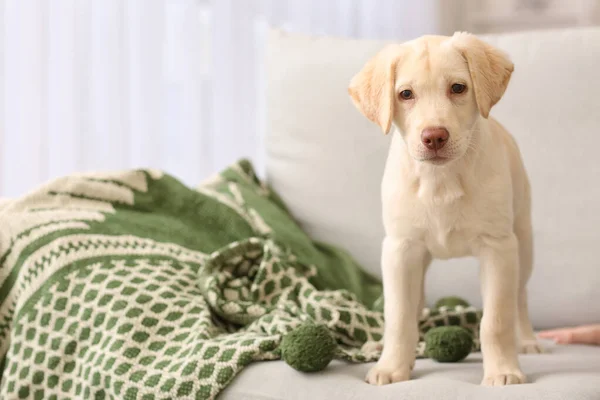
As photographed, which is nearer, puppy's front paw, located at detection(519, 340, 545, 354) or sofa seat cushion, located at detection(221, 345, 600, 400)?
sofa seat cushion, located at detection(221, 345, 600, 400)

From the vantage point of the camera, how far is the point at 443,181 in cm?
125

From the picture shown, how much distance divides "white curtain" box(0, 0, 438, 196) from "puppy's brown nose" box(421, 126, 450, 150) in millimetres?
1357

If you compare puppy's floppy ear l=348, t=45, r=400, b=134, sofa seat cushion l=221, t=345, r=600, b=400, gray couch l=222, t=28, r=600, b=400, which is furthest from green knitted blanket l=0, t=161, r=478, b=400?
puppy's floppy ear l=348, t=45, r=400, b=134

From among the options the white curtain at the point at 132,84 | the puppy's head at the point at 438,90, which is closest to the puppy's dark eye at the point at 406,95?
the puppy's head at the point at 438,90

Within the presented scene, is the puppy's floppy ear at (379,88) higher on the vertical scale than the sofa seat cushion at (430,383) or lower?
higher

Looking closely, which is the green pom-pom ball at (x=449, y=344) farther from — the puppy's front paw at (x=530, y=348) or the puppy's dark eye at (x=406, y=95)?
the puppy's dark eye at (x=406, y=95)

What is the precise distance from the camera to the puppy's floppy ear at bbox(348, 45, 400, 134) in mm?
1200

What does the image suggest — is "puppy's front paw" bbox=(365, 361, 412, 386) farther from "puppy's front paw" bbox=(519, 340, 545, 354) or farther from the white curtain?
the white curtain

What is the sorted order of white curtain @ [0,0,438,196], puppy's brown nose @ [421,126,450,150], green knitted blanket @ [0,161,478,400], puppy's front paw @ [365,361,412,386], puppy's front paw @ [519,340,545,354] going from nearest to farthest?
puppy's brown nose @ [421,126,450,150] < puppy's front paw @ [365,361,412,386] < green knitted blanket @ [0,161,478,400] < puppy's front paw @ [519,340,545,354] < white curtain @ [0,0,438,196]

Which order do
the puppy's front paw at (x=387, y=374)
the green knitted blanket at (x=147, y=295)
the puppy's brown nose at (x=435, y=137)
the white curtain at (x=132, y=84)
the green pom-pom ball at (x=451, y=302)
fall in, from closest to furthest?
the puppy's brown nose at (x=435, y=137), the puppy's front paw at (x=387, y=374), the green knitted blanket at (x=147, y=295), the green pom-pom ball at (x=451, y=302), the white curtain at (x=132, y=84)

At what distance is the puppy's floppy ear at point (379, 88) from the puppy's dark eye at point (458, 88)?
89 millimetres

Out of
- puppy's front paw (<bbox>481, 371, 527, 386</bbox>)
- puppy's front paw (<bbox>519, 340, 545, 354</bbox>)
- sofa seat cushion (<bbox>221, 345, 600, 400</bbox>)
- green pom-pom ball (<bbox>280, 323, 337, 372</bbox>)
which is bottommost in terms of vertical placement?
puppy's front paw (<bbox>519, 340, 545, 354</bbox>)

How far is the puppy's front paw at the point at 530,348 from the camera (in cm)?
150

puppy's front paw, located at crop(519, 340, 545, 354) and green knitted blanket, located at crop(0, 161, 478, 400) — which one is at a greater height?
green knitted blanket, located at crop(0, 161, 478, 400)
